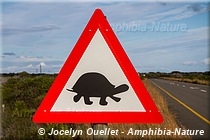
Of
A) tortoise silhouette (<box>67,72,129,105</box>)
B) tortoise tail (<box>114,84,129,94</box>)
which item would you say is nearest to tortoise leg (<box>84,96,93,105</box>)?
tortoise silhouette (<box>67,72,129,105</box>)

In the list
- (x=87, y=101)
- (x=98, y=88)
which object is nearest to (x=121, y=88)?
(x=98, y=88)

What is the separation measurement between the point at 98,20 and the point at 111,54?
0.32 metres

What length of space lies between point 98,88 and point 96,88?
0.06 ft

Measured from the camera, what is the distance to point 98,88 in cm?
260

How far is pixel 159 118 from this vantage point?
2715 mm

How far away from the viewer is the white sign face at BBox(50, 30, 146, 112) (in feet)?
8.53

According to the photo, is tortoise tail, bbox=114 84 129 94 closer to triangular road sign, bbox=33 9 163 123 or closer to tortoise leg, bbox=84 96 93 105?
triangular road sign, bbox=33 9 163 123

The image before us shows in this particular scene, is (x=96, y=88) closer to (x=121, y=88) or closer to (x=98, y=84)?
(x=98, y=84)

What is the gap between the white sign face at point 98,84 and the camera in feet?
8.53

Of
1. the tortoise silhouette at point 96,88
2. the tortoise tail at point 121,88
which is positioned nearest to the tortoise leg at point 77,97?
the tortoise silhouette at point 96,88

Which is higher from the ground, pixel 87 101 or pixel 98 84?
pixel 98 84

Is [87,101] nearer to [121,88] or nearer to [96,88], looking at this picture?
[96,88]

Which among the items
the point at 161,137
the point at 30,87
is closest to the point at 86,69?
the point at 161,137

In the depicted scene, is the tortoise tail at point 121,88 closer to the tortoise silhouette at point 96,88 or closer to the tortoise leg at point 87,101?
the tortoise silhouette at point 96,88
